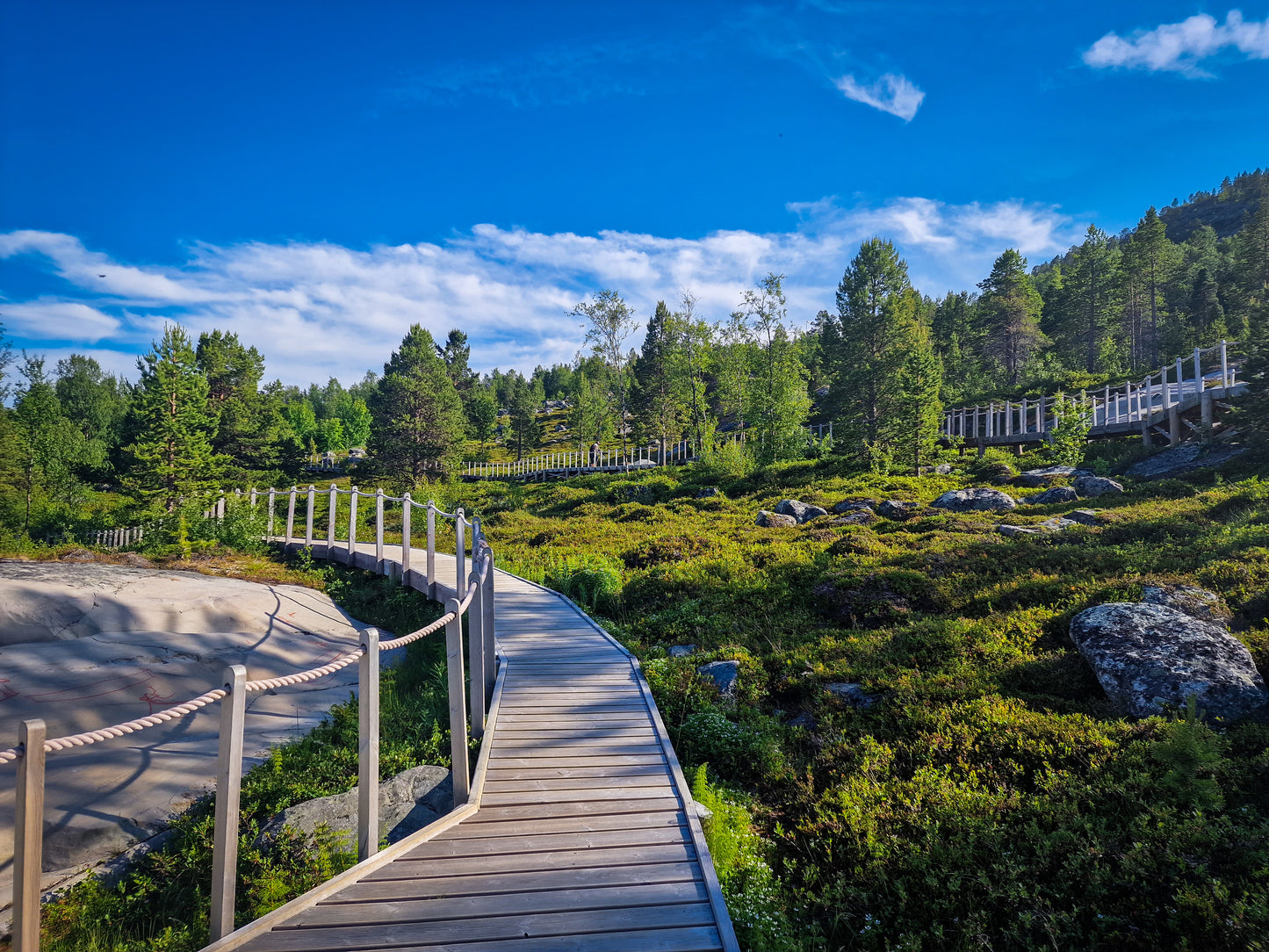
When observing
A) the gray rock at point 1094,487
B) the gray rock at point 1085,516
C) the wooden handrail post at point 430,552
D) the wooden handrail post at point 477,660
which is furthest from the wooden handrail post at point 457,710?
the gray rock at point 1094,487

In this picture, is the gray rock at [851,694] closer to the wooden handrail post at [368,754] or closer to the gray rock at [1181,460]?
the wooden handrail post at [368,754]

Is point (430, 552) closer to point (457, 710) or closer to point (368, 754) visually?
point (457, 710)

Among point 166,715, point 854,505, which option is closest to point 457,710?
point 166,715

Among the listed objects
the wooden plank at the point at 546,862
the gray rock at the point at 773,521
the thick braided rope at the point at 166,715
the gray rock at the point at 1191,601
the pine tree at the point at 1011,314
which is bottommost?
the wooden plank at the point at 546,862

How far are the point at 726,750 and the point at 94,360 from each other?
106m

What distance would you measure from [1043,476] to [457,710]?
2004 centimetres

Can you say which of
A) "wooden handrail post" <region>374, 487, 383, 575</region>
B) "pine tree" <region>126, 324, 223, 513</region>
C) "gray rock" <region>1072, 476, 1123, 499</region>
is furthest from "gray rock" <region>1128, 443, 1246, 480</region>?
"pine tree" <region>126, 324, 223, 513</region>

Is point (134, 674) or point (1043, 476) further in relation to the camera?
point (1043, 476)

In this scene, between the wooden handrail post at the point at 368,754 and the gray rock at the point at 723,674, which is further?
the gray rock at the point at 723,674

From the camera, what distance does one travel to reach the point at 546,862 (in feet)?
12.9

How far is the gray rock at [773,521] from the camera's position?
1681 cm

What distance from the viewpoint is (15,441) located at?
87.4ft

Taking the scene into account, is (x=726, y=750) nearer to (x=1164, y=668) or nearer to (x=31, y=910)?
(x=1164, y=668)

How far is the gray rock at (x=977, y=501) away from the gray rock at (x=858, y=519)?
7.16 ft
